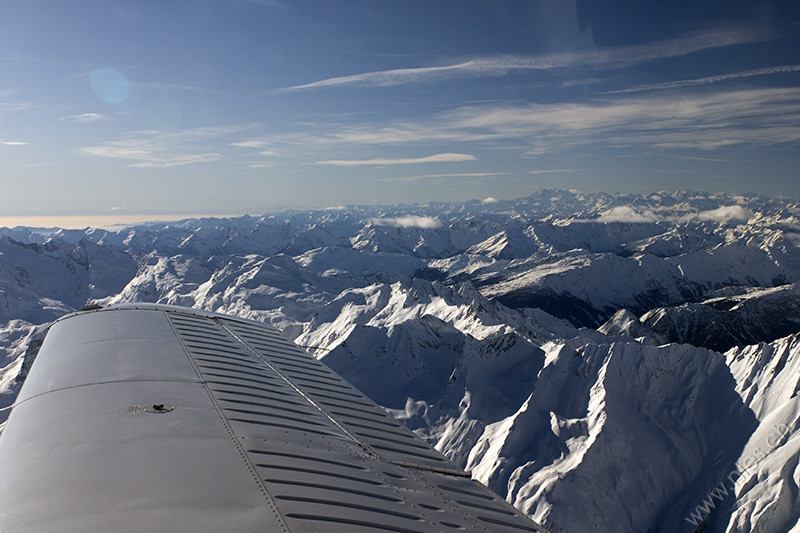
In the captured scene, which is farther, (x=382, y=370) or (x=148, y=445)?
(x=382, y=370)

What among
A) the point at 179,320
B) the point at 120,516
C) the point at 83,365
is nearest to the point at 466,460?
the point at 179,320

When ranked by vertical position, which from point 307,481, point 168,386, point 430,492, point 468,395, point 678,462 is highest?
point 168,386

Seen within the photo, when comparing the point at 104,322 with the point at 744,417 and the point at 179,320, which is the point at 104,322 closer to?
the point at 179,320

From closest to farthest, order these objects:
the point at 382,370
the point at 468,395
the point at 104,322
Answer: the point at 104,322
the point at 468,395
the point at 382,370

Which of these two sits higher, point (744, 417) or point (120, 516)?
point (120, 516)

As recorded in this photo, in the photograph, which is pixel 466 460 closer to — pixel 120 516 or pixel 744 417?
pixel 744 417

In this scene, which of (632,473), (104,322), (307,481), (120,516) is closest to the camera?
(120,516)

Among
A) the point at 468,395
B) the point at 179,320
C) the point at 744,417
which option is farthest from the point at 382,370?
the point at 179,320
